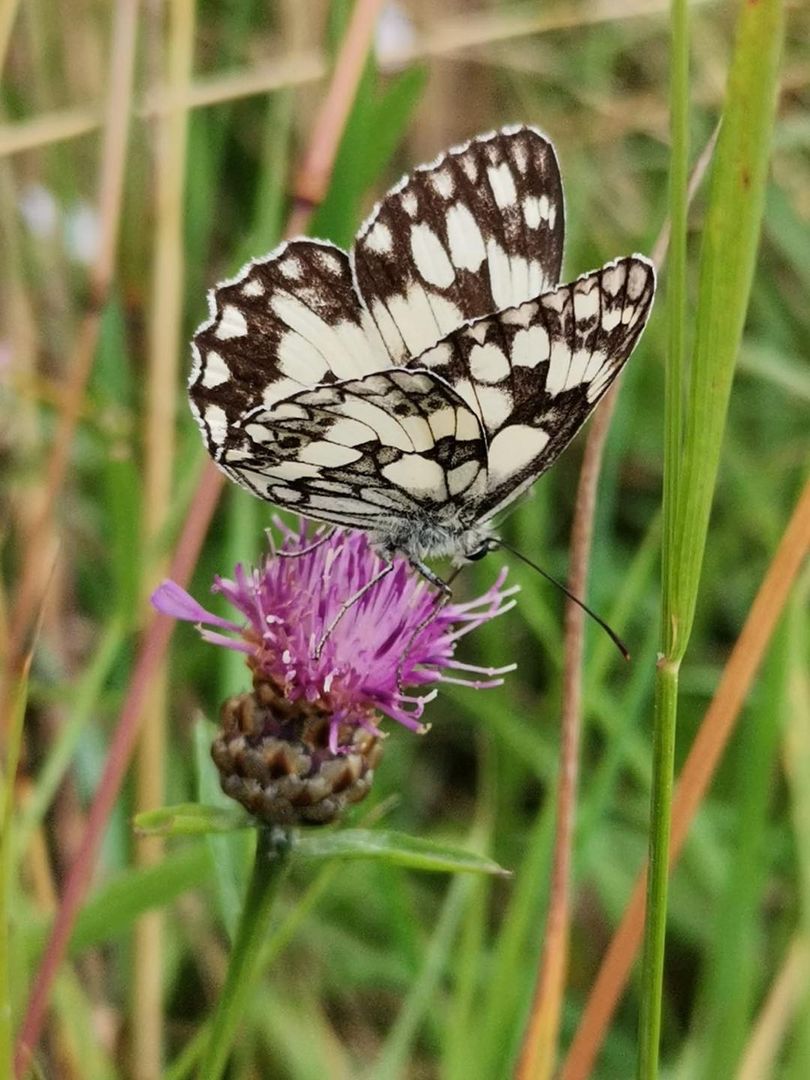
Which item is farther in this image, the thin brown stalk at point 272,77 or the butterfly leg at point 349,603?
the thin brown stalk at point 272,77

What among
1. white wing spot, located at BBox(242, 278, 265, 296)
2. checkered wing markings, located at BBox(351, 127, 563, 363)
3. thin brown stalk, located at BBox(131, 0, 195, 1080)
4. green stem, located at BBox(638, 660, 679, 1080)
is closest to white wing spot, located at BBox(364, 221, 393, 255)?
checkered wing markings, located at BBox(351, 127, 563, 363)

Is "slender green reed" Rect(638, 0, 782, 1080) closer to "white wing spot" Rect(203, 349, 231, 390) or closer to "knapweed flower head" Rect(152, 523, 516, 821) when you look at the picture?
"knapweed flower head" Rect(152, 523, 516, 821)

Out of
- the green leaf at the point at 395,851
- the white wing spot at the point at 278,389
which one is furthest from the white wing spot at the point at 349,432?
the green leaf at the point at 395,851

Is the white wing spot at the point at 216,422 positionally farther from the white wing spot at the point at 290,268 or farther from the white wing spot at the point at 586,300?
the white wing spot at the point at 586,300

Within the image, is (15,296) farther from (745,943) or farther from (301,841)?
(745,943)

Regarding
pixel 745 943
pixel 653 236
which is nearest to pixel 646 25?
pixel 653 236

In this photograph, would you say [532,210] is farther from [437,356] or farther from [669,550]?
[669,550]

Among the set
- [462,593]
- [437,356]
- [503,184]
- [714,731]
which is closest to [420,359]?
[437,356]
